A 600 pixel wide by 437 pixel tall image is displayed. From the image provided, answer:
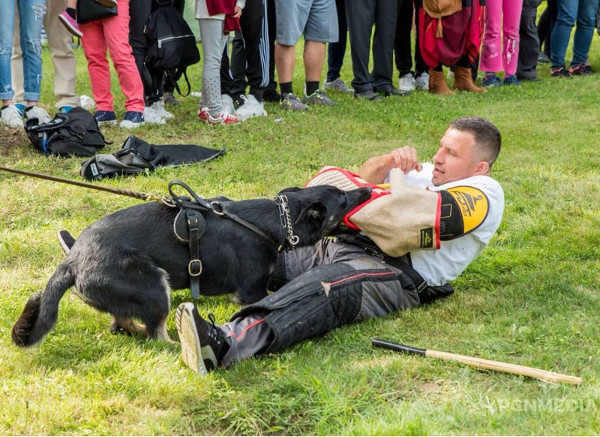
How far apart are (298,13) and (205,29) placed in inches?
53.0

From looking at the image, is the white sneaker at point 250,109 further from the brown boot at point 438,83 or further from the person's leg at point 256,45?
the brown boot at point 438,83

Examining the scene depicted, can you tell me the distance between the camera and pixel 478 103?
922 cm

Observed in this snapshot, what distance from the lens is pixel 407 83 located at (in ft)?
33.9

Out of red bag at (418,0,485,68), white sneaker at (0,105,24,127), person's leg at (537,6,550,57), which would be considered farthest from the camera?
person's leg at (537,6,550,57)

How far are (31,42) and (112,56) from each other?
0.91 meters

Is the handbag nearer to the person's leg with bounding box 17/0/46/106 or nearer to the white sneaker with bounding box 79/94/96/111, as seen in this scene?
the person's leg with bounding box 17/0/46/106

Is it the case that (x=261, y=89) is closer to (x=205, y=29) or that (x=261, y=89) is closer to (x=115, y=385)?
(x=205, y=29)

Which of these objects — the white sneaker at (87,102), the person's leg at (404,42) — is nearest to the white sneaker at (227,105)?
the white sneaker at (87,102)

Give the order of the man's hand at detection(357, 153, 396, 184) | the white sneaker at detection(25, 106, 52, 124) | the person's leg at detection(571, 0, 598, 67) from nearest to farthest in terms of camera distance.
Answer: the man's hand at detection(357, 153, 396, 184) < the white sneaker at detection(25, 106, 52, 124) < the person's leg at detection(571, 0, 598, 67)

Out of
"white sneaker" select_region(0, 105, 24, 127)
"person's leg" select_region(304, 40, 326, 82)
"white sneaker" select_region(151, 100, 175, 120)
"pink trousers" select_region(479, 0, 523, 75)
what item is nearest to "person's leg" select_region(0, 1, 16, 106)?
"white sneaker" select_region(0, 105, 24, 127)

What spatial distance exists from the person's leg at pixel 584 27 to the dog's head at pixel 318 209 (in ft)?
28.5

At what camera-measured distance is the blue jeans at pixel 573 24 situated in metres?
11.0

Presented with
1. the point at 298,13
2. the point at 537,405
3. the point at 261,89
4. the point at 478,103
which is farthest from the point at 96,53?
the point at 537,405

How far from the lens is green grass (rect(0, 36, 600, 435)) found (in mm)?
2814
